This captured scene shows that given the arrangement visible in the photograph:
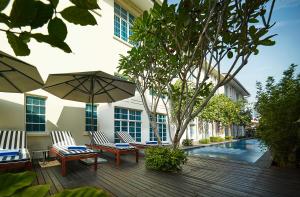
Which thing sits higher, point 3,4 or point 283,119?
point 3,4

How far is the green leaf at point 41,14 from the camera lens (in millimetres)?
496

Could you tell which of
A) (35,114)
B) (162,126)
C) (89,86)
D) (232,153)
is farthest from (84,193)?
(162,126)

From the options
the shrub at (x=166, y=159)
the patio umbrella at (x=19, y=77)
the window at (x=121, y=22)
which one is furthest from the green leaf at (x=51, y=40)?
the window at (x=121, y=22)

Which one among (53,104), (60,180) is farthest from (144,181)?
(53,104)

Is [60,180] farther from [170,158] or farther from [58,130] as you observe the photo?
[58,130]

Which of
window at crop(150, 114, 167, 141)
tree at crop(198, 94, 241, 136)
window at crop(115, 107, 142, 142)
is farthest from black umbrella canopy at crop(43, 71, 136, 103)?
tree at crop(198, 94, 241, 136)

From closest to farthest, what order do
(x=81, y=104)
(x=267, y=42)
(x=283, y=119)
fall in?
1. (x=267, y=42)
2. (x=283, y=119)
3. (x=81, y=104)

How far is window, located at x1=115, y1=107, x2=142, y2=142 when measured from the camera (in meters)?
11.6

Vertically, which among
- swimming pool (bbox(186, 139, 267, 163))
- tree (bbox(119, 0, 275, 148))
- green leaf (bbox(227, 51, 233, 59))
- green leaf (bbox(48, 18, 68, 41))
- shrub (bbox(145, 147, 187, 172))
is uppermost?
tree (bbox(119, 0, 275, 148))

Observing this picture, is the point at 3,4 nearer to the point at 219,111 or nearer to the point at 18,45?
the point at 18,45

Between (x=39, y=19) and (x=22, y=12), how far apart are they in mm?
38

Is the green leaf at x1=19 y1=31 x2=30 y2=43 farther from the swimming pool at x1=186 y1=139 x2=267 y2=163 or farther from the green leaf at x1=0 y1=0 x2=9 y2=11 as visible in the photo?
the swimming pool at x1=186 y1=139 x2=267 y2=163

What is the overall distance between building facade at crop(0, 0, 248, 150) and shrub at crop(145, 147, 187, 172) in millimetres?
3183

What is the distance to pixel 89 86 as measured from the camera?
25.5ft
